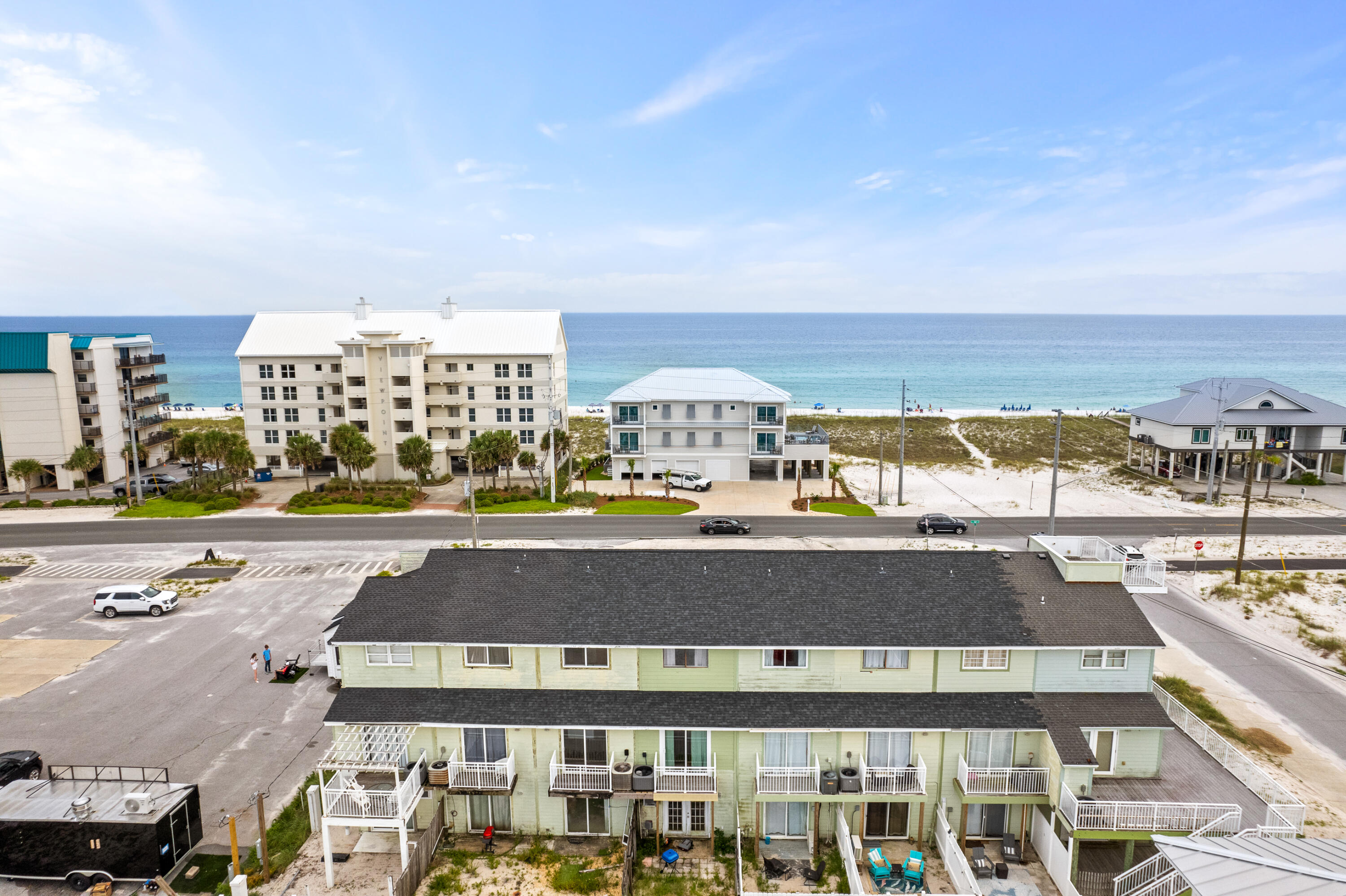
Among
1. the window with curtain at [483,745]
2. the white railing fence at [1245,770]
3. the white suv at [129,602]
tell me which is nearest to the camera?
the white railing fence at [1245,770]

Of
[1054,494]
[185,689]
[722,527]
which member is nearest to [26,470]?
[185,689]

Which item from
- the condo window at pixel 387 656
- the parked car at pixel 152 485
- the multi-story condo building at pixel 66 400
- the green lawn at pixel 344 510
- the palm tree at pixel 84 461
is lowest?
the green lawn at pixel 344 510

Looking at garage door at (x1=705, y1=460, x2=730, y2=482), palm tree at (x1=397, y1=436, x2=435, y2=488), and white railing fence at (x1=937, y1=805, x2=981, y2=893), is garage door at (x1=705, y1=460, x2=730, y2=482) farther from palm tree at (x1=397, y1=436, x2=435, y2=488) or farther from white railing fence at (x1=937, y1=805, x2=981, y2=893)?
white railing fence at (x1=937, y1=805, x2=981, y2=893)

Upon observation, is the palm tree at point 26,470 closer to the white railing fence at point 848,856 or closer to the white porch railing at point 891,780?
the white railing fence at point 848,856

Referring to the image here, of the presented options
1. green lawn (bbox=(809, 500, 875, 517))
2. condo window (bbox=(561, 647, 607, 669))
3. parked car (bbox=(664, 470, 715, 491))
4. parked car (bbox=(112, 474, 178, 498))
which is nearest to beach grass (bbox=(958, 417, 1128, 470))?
green lawn (bbox=(809, 500, 875, 517))

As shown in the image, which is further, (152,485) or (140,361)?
(140,361)

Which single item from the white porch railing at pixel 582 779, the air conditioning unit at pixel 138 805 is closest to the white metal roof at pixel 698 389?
the white porch railing at pixel 582 779

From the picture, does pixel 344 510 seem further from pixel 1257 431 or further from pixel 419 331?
pixel 1257 431
